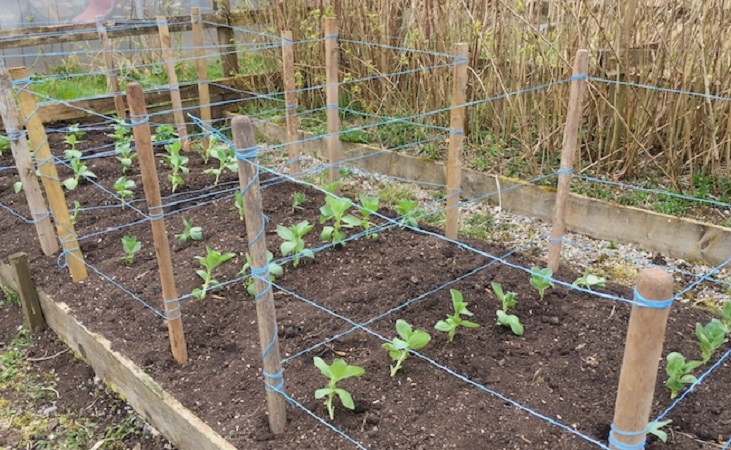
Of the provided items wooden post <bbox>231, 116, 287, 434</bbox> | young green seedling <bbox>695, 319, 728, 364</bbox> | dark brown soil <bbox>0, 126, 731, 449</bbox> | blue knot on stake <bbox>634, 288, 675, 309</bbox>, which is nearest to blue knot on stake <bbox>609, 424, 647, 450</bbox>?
blue knot on stake <bbox>634, 288, 675, 309</bbox>

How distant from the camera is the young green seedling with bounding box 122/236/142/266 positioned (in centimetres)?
348

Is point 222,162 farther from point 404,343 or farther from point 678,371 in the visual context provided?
point 678,371

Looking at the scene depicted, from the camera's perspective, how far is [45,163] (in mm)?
3092

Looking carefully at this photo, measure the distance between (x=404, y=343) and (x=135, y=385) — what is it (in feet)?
4.04

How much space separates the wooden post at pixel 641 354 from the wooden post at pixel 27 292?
3.06 m

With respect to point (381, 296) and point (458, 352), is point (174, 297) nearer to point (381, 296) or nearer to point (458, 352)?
point (381, 296)

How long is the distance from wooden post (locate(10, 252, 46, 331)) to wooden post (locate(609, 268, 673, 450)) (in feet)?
10.0

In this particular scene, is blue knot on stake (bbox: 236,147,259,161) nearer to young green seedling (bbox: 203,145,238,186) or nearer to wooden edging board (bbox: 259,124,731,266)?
young green seedling (bbox: 203,145,238,186)

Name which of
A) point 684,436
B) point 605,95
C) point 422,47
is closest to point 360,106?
point 422,47

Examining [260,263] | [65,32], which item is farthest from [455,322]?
[65,32]

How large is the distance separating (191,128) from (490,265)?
13.1ft

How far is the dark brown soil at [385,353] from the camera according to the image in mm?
2299

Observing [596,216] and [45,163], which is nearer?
[45,163]

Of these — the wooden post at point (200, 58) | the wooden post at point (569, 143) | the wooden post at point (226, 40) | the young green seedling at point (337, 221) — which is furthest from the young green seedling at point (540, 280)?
the wooden post at point (226, 40)
